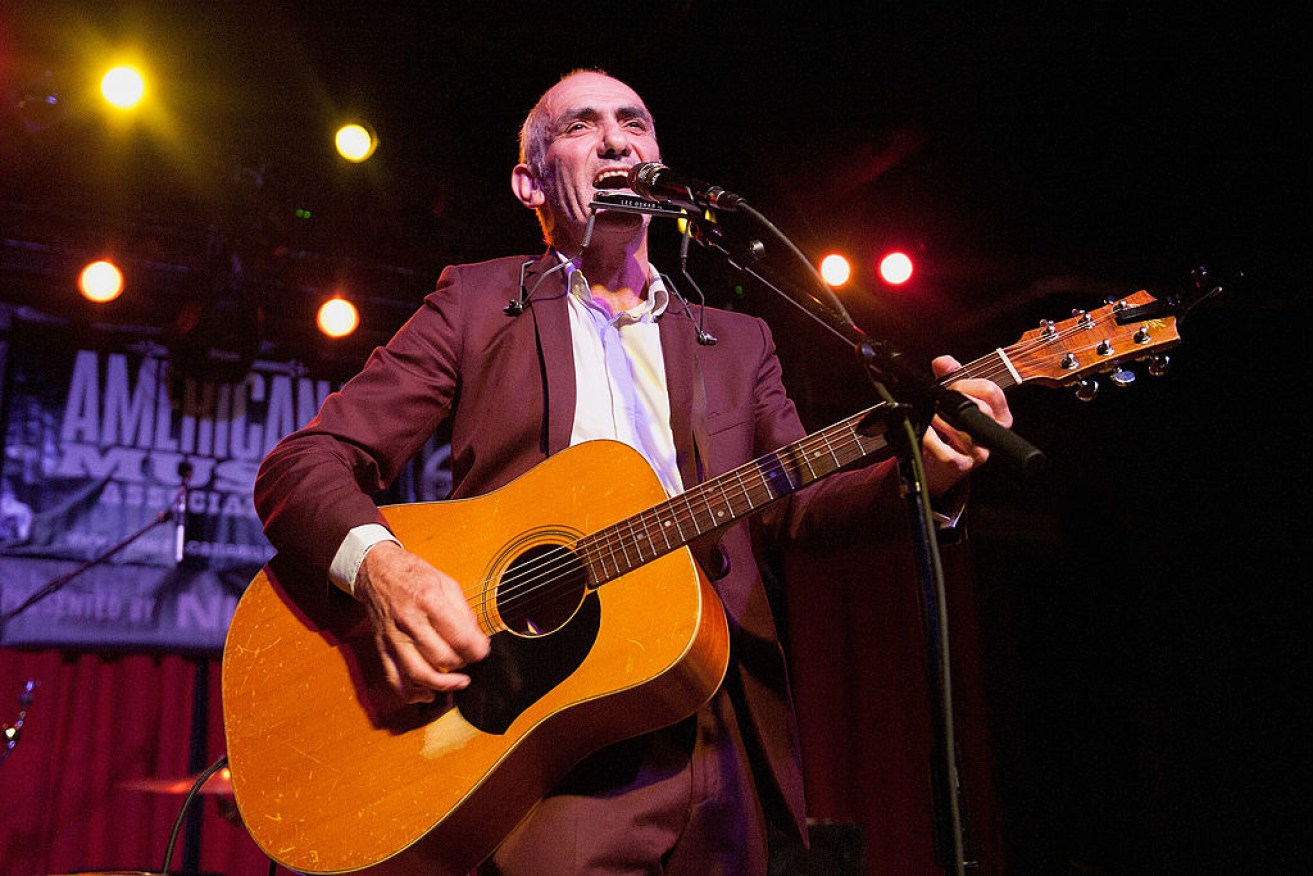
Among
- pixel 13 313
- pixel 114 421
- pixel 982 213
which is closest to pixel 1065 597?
pixel 982 213

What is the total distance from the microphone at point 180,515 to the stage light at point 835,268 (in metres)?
4.39

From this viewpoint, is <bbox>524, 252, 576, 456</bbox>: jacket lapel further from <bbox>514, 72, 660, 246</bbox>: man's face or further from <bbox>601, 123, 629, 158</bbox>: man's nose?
<bbox>601, 123, 629, 158</bbox>: man's nose

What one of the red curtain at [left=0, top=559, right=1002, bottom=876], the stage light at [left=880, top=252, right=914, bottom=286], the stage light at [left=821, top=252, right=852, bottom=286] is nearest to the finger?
the red curtain at [left=0, top=559, right=1002, bottom=876]

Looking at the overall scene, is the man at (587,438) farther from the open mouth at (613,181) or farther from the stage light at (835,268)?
the stage light at (835,268)

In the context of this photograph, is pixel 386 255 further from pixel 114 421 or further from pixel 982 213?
pixel 982 213

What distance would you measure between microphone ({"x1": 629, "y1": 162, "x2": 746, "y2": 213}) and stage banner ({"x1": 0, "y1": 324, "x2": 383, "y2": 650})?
17.2ft

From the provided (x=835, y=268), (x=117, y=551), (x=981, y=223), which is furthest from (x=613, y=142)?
(x=117, y=551)

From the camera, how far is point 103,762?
6.41 meters

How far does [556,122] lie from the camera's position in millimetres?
3340

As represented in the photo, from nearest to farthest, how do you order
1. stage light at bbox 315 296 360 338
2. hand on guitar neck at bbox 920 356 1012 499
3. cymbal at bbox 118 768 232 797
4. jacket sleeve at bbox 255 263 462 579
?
hand on guitar neck at bbox 920 356 1012 499 → jacket sleeve at bbox 255 263 462 579 → cymbal at bbox 118 768 232 797 → stage light at bbox 315 296 360 338

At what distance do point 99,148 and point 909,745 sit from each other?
267 inches

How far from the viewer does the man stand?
7.23 ft

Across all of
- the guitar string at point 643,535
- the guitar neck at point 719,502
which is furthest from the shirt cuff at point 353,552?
the guitar neck at point 719,502

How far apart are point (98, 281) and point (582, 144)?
4.66 meters
